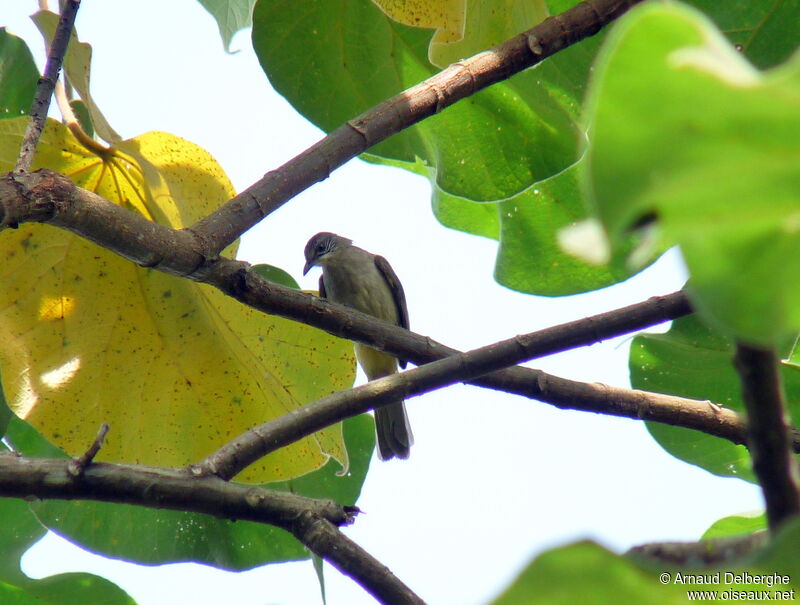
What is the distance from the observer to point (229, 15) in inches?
136

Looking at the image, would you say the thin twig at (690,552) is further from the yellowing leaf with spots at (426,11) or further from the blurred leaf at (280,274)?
the blurred leaf at (280,274)

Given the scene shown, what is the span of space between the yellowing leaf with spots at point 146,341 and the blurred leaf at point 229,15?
0.76 metres

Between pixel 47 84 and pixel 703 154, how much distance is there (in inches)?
78.1

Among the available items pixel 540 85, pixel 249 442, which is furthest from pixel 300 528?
pixel 540 85

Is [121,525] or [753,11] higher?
[753,11]

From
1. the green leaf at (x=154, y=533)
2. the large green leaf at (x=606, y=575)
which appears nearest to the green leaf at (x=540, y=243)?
the green leaf at (x=154, y=533)

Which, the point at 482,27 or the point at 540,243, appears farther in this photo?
the point at 540,243

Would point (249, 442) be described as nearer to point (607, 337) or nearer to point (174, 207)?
point (607, 337)

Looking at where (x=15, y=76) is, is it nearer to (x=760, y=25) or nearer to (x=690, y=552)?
(x=760, y=25)

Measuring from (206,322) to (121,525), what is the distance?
2.86 feet

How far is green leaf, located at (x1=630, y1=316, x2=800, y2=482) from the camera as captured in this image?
310 cm

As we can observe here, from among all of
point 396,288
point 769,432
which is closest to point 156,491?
point 769,432

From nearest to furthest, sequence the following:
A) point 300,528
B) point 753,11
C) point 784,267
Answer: point 784,267, point 300,528, point 753,11

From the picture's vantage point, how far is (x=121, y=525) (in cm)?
315
